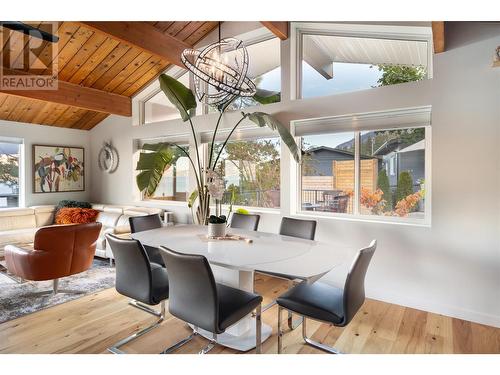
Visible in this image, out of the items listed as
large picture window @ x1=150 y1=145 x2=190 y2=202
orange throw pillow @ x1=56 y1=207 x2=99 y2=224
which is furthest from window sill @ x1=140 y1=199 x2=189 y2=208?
orange throw pillow @ x1=56 y1=207 x2=99 y2=224

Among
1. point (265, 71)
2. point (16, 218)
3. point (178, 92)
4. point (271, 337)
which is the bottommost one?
point (271, 337)

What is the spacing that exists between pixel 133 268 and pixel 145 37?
2.97 meters

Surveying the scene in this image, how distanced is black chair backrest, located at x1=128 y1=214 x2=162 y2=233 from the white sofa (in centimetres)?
153

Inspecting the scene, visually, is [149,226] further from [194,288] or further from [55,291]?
[194,288]

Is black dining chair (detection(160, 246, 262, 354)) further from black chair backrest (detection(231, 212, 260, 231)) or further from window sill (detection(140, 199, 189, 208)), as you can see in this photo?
window sill (detection(140, 199, 189, 208))

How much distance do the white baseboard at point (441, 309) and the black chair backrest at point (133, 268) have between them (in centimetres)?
239

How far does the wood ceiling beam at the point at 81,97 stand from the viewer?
168 inches

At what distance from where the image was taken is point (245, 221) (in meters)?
3.45

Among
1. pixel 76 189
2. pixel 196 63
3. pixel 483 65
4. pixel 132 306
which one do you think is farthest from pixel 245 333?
pixel 76 189

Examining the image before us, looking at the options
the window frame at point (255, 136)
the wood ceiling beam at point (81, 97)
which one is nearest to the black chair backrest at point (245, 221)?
the window frame at point (255, 136)

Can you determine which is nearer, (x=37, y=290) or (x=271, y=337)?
(x=271, y=337)

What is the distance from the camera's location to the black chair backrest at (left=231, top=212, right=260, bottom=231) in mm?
3361

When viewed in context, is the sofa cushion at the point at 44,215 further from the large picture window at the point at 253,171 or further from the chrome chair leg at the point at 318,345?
the chrome chair leg at the point at 318,345

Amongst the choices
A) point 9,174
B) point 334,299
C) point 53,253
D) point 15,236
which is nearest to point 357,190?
point 334,299
